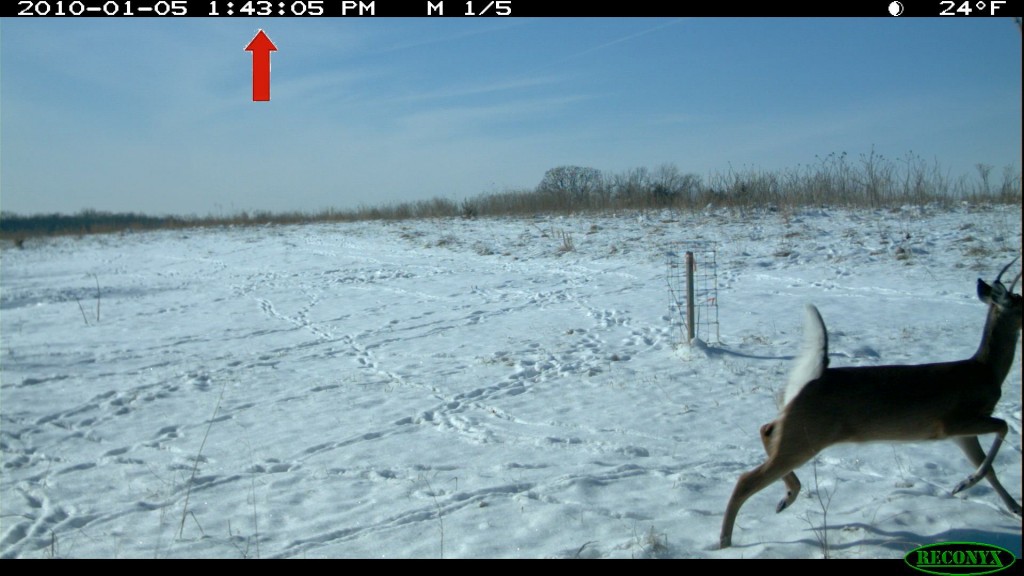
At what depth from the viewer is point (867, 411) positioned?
11.8 feet

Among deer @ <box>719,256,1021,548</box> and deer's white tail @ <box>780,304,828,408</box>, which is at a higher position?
deer's white tail @ <box>780,304,828,408</box>

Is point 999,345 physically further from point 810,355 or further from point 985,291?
point 810,355

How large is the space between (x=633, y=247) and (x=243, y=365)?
10.2 meters

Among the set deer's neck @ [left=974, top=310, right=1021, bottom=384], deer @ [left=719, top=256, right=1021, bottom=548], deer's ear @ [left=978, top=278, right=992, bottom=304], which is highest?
deer's ear @ [left=978, top=278, right=992, bottom=304]

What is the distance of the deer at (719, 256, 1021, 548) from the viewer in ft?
11.6

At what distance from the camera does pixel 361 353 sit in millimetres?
9969

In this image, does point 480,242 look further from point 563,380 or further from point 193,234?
point 193,234

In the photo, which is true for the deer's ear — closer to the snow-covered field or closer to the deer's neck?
the deer's neck
